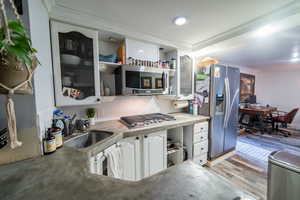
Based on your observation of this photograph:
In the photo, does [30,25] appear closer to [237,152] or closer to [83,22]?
[83,22]

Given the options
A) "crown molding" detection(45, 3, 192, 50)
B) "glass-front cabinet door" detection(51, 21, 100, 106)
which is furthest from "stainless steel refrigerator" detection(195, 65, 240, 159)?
"glass-front cabinet door" detection(51, 21, 100, 106)

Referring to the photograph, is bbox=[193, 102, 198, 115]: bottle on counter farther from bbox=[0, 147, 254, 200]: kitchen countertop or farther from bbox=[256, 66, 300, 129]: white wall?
bbox=[256, 66, 300, 129]: white wall

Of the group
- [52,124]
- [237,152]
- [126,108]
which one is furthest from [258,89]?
[52,124]

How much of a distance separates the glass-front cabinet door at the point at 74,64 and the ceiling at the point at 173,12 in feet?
0.81

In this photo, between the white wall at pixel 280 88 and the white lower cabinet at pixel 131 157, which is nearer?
the white lower cabinet at pixel 131 157

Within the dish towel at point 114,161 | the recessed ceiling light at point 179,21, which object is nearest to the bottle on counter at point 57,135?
the dish towel at point 114,161

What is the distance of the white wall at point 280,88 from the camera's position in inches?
175

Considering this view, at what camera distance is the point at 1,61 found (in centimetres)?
54

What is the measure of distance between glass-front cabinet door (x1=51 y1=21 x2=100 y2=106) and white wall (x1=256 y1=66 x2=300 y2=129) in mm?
6720

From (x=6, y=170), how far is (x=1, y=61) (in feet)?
2.01

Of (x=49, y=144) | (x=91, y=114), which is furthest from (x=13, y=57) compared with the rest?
(x=91, y=114)

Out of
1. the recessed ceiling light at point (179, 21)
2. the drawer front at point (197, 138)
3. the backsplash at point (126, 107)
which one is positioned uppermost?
the recessed ceiling light at point (179, 21)

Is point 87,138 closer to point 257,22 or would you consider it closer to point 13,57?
point 13,57

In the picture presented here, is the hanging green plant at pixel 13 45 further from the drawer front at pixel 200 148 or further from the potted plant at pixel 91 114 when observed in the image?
the drawer front at pixel 200 148
